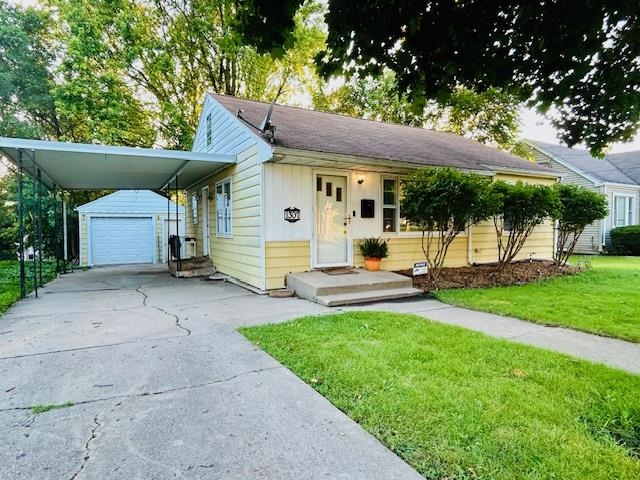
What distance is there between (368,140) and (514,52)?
23.6 ft

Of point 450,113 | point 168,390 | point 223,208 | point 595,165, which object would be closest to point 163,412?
point 168,390

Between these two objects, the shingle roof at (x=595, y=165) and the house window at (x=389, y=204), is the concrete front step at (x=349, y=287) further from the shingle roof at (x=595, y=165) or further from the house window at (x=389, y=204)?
the shingle roof at (x=595, y=165)

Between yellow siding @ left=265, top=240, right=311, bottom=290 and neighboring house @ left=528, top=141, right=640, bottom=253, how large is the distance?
13.0 meters

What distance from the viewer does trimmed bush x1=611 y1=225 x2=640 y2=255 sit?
49.2 feet

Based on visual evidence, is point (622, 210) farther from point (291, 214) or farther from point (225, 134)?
point (225, 134)

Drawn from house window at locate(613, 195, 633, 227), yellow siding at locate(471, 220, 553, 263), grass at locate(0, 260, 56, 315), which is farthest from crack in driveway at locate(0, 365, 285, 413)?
house window at locate(613, 195, 633, 227)

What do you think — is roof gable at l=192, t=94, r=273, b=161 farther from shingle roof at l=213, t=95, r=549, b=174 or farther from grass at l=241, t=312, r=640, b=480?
grass at l=241, t=312, r=640, b=480

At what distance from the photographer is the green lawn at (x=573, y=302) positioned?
4.71 m

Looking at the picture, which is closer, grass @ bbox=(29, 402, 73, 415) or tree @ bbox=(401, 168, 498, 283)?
grass @ bbox=(29, 402, 73, 415)

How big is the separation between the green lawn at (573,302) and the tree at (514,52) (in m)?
2.90

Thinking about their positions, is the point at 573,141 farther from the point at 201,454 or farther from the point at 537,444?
the point at 201,454

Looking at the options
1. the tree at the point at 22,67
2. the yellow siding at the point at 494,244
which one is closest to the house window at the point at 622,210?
the yellow siding at the point at 494,244

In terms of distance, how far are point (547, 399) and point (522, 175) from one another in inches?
385

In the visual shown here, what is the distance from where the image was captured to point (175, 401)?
2.72 metres
